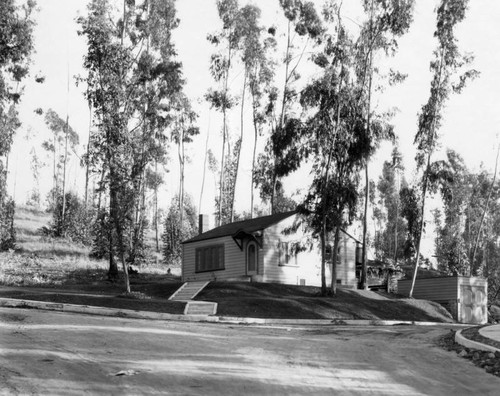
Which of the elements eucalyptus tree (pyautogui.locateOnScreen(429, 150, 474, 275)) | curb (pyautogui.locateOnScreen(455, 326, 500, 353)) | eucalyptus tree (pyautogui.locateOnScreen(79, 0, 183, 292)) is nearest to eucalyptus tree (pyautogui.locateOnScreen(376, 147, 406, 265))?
eucalyptus tree (pyautogui.locateOnScreen(429, 150, 474, 275))

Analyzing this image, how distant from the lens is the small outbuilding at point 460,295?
46.7 m

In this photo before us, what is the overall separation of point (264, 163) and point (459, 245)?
2046 cm

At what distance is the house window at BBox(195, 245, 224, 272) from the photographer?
4575 cm

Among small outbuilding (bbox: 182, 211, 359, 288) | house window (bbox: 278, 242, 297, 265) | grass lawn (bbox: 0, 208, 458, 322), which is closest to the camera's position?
grass lawn (bbox: 0, 208, 458, 322)

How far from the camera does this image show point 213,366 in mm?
12414

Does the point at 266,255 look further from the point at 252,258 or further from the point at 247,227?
the point at 247,227

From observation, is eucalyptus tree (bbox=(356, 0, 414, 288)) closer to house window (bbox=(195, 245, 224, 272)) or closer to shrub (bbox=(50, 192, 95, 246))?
house window (bbox=(195, 245, 224, 272))

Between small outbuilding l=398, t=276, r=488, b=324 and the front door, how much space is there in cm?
1257

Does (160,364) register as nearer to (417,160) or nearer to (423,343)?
(423,343)

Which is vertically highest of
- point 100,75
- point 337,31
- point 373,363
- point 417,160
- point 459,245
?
point 337,31

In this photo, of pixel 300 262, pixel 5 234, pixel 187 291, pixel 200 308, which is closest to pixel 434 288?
pixel 300 262

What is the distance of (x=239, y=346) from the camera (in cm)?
1552

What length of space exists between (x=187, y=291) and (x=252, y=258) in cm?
580

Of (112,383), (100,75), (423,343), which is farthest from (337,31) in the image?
(112,383)
